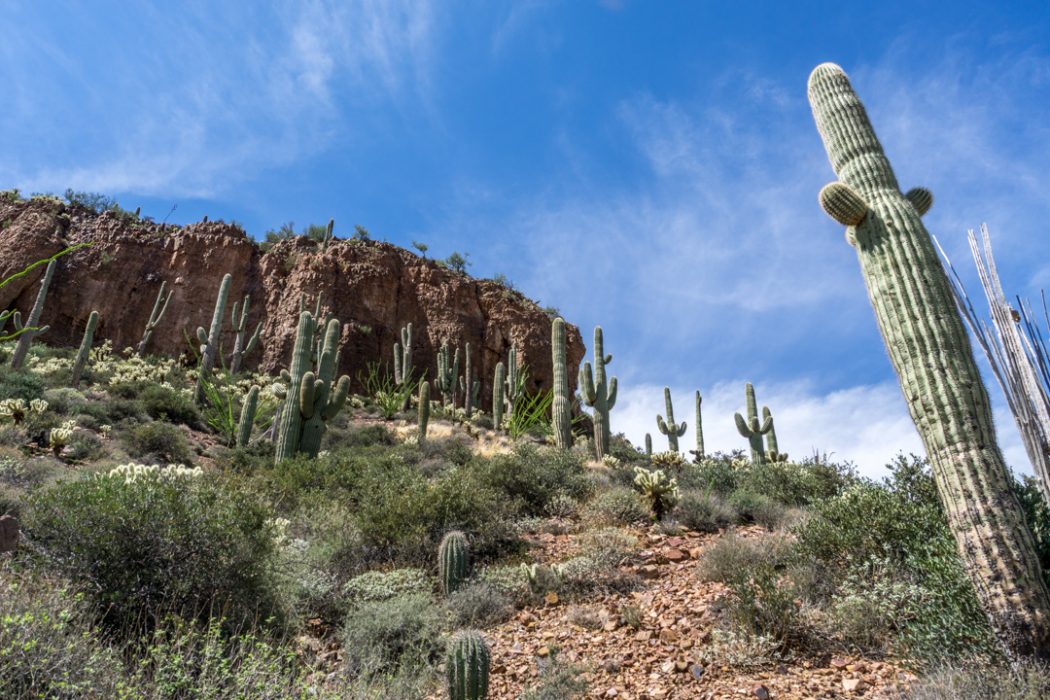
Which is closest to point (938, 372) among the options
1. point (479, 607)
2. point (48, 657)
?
point (479, 607)

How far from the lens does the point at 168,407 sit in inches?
693

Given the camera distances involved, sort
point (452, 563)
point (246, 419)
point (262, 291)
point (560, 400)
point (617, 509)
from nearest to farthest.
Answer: point (452, 563) → point (617, 509) → point (560, 400) → point (246, 419) → point (262, 291)

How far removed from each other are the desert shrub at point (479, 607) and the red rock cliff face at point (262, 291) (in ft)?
84.5

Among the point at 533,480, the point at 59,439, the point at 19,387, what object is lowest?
the point at 533,480

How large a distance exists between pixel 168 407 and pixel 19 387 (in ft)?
11.2

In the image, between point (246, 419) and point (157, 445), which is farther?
point (246, 419)

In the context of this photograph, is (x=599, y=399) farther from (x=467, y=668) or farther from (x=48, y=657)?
(x=48, y=657)

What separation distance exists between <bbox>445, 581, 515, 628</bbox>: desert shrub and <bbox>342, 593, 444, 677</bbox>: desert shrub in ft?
0.78

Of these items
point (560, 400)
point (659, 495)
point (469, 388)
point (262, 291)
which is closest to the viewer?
point (659, 495)

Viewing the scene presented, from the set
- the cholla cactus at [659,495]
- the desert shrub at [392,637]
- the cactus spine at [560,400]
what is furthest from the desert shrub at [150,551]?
the cactus spine at [560,400]

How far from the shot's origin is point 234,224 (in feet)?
115

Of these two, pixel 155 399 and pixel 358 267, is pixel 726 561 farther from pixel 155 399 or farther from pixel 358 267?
pixel 358 267

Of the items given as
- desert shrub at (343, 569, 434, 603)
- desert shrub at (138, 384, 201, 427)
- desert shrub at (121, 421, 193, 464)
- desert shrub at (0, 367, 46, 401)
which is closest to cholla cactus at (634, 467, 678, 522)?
desert shrub at (343, 569, 434, 603)

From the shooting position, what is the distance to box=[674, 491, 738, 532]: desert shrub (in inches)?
324
